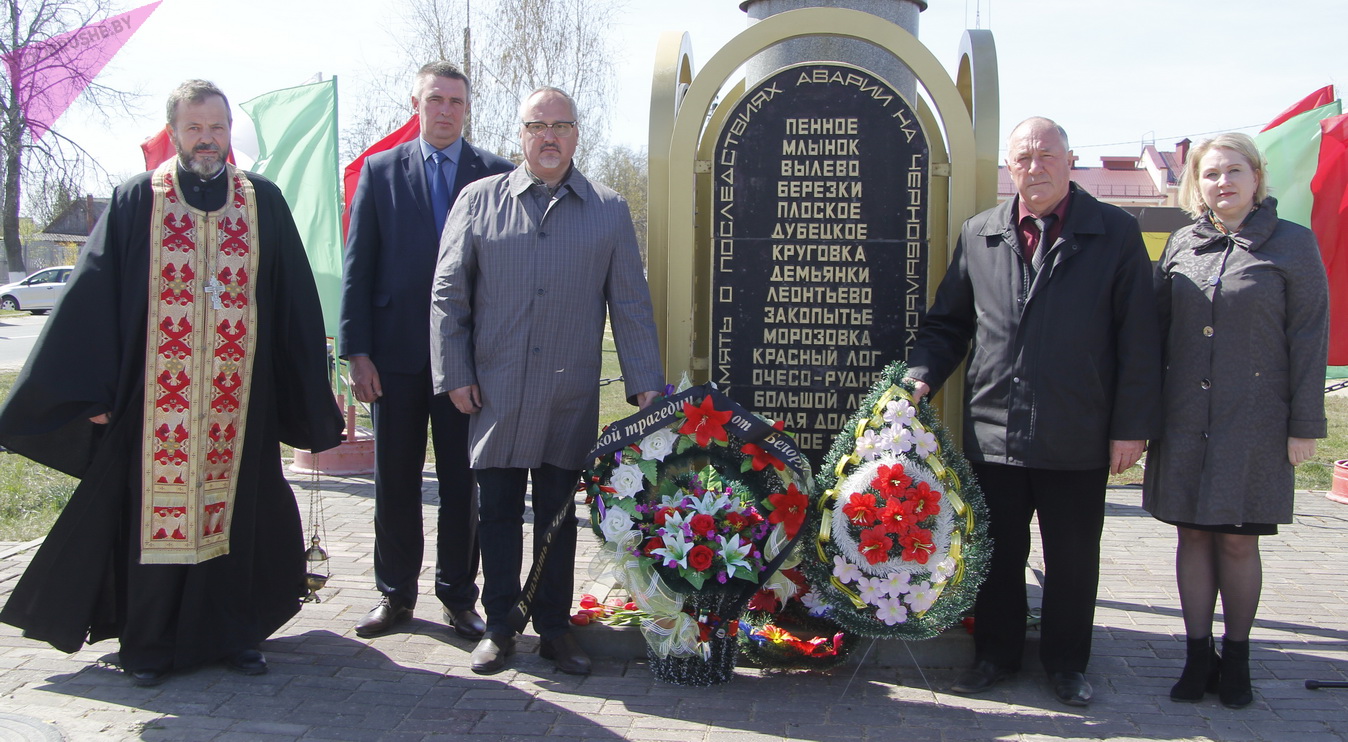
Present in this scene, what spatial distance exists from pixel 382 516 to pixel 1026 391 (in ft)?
8.18

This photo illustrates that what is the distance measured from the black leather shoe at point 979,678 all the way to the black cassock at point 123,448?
2.52 m

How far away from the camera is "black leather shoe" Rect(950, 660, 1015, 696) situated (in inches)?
149

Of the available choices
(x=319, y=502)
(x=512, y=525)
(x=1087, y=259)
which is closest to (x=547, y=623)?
(x=512, y=525)

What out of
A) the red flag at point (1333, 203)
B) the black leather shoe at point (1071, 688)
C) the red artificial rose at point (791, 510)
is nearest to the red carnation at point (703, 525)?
the red artificial rose at point (791, 510)

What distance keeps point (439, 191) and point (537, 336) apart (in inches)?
35.1

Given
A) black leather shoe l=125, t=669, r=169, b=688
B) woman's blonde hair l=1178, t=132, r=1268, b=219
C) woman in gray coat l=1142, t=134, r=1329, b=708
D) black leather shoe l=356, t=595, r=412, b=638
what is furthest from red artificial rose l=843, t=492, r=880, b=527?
black leather shoe l=125, t=669, r=169, b=688

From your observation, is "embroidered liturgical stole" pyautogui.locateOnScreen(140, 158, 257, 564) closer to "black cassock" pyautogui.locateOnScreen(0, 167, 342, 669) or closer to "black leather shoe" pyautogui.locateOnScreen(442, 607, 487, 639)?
"black cassock" pyautogui.locateOnScreen(0, 167, 342, 669)

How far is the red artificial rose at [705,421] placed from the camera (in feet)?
12.5

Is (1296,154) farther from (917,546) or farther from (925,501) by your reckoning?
(917,546)

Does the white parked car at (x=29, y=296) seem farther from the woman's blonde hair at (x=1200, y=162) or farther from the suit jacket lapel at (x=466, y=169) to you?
the woman's blonde hair at (x=1200, y=162)

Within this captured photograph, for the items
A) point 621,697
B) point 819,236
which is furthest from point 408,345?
point 819,236

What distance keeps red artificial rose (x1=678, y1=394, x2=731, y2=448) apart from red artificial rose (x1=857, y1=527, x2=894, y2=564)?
0.59 meters

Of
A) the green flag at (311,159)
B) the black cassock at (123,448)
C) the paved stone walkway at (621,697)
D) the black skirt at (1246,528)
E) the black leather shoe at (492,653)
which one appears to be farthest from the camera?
the green flag at (311,159)

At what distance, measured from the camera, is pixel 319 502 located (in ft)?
22.7
